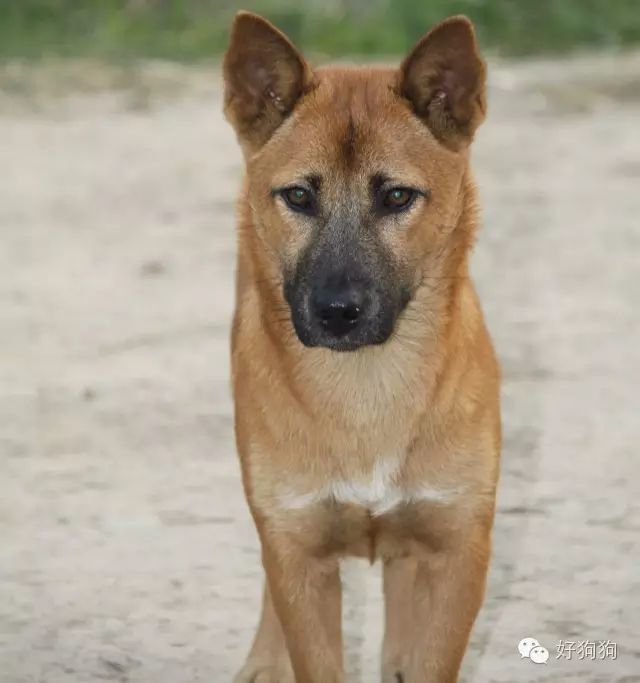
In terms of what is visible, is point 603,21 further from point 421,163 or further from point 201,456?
point 421,163

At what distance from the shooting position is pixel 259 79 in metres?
4.23

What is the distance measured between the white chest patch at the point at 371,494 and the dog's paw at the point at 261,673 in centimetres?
86

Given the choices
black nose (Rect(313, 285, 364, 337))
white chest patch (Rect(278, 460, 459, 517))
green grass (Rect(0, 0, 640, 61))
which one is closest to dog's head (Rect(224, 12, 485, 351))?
black nose (Rect(313, 285, 364, 337))

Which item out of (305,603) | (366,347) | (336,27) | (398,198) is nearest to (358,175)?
(398,198)

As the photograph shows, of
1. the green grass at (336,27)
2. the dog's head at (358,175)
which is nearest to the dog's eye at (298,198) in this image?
Result: the dog's head at (358,175)

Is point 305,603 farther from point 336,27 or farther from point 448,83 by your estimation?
point 336,27

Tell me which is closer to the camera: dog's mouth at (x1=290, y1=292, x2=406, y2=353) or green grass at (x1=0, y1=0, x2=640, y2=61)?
dog's mouth at (x1=290, y1=292, x2=406, y2=353)

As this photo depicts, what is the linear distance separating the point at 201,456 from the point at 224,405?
0.65 meters

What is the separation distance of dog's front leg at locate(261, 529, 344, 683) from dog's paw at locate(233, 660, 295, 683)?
0.54 metres

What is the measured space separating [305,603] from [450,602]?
14.3 inches

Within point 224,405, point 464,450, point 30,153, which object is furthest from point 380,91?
point 30,153

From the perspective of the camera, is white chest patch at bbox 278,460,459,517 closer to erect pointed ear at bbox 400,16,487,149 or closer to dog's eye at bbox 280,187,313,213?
dog's eye at bbox 280,187,313,213

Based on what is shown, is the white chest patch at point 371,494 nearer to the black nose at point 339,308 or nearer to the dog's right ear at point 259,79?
the black nose at point 339,308

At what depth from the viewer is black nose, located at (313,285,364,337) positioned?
3867 millimetres
